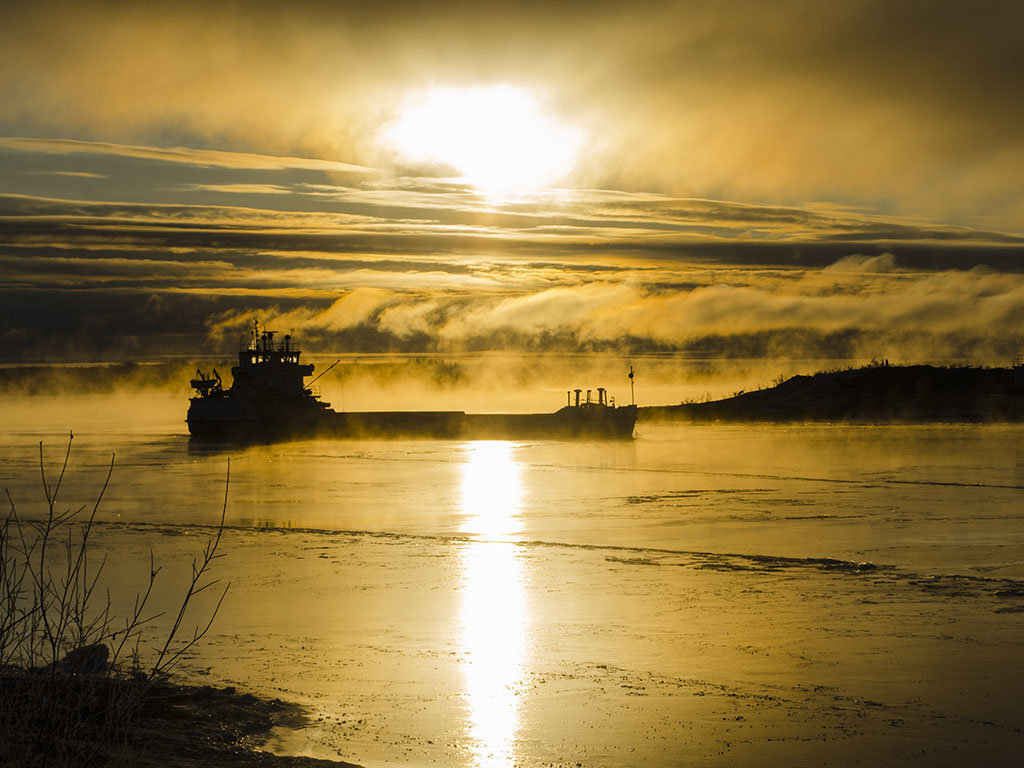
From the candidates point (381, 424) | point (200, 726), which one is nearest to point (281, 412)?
point (381, 424)

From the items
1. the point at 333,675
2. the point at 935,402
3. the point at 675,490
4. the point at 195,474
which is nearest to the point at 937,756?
the point at 333,675

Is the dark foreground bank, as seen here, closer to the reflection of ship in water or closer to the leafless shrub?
the leafless shrub

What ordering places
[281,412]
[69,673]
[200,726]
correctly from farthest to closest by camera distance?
[281,412], [200,726], [69,673]

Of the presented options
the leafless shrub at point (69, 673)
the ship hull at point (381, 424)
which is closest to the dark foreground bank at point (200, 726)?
the leafless shrub at point (69, 673)

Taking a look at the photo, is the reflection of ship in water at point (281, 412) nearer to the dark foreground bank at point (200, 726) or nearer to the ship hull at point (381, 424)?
the ship hull at point (381, 424)

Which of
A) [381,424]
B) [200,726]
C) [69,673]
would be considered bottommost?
[200,726]

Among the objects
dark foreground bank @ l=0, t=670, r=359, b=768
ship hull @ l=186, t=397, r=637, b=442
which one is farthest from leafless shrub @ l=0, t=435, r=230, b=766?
ship hull @ l=186, t=397, r=637, b=442

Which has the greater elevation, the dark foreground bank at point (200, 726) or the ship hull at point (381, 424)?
the ship hull at point (381, 424)

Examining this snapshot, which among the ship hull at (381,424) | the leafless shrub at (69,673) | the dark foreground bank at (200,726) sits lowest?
the dark foreground bank at (200,726)

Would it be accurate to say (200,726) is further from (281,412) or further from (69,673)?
(281,412)

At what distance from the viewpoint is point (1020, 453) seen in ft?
196

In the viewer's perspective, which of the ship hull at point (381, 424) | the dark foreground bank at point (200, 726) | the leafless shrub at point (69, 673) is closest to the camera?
the leafless shrub at point (69, 673)

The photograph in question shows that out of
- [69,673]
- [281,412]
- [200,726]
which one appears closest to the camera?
[69,673]

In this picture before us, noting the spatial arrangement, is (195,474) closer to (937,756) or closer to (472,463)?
(472,463)
